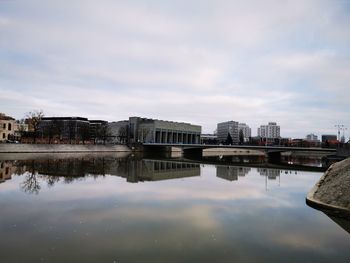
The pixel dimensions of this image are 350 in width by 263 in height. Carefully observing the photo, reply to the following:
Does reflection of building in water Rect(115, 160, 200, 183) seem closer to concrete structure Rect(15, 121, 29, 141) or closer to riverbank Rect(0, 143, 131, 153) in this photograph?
riverbank Rect(0, 143, 131, 153)

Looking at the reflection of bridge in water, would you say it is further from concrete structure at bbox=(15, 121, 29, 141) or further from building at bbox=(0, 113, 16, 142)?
building at bbox=(0, 113, 16, 142)

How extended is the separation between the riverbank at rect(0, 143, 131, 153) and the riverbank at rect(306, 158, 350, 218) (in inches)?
2935

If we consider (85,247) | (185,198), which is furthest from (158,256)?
(185,198)

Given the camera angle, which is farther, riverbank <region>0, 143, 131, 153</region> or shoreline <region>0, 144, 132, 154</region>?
shoreline <region>0, 144, 132, 154</region>

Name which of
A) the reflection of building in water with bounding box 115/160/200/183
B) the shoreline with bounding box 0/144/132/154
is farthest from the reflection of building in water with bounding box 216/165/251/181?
the shoreline with bounding box 0/144/132/154

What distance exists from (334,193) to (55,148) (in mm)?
83120

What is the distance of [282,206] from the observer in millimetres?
25328

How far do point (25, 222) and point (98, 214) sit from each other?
4259 mm

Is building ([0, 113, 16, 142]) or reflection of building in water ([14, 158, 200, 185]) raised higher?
building ([0, 113, 16, 142])

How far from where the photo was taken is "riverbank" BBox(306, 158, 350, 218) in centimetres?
2256

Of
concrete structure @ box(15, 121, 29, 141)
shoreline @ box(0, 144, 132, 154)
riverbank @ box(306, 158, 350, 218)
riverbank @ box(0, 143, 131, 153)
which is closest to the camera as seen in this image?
riverbank @ box(306, 158, 350, 218)

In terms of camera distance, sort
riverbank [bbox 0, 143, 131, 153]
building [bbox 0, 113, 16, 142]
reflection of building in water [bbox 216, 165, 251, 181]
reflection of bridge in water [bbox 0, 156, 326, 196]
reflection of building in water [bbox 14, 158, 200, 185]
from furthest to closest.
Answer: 1. building [bbox 0, 113, 16, 142]
2. riverbank [bbox 0, 143, 131, 153]
3. reflection of building in water [bbox 216, 165, 251, 181]
4. reflection of building in water [bbox 14, 158, 200, 185]
5. reflection of bridge in water [bbox 0, 156, 326, 196]

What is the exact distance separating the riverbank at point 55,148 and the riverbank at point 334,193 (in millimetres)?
74560

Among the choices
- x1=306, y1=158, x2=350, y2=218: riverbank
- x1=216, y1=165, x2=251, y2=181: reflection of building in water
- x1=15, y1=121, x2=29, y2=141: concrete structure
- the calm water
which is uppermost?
x1=15, y1=121, x2=29, y2=141: concrete structure
